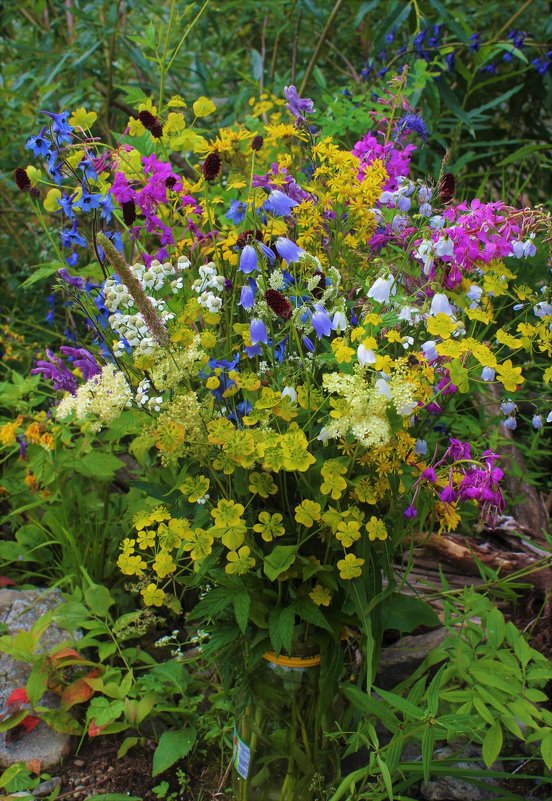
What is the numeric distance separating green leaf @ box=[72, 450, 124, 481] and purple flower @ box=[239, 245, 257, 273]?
100 centimetres

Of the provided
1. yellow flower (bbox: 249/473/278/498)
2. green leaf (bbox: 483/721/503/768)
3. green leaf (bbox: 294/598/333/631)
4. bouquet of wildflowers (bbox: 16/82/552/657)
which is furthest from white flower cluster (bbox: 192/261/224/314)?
green leaf (bbox: 483/721/503/768)

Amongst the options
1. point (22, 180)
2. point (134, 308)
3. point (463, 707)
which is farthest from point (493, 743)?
point (22, 180)

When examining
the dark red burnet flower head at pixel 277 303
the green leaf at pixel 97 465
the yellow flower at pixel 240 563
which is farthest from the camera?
the green leaf at pixel 97 465

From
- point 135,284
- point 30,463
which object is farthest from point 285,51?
point 135,284

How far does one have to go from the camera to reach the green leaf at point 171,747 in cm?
151

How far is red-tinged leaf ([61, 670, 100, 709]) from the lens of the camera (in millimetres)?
1635

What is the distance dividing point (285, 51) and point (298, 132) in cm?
242

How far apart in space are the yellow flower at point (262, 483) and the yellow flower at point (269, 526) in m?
0.03

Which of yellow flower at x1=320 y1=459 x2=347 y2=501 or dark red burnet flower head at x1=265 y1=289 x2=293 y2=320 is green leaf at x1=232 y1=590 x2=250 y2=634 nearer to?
yellow flower at x1=320 y1=459 x2=347 y2=501

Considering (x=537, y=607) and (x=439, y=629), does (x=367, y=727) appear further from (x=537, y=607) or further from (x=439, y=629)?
(x=537, y=607)

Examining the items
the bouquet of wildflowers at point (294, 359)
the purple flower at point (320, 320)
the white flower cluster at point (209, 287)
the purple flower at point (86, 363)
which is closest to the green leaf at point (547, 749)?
the bouquet of wildflowers at point (294, 359)

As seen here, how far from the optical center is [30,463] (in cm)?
190

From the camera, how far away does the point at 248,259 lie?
38.4 inches

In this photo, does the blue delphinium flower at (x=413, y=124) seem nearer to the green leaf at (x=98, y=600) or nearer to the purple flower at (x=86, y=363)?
the purple flower at (x=86, y=363)
